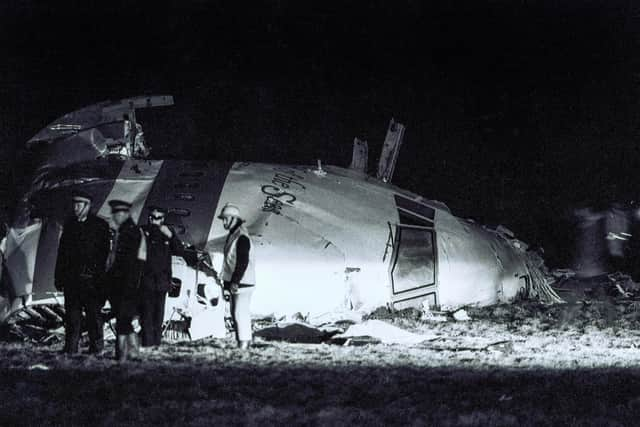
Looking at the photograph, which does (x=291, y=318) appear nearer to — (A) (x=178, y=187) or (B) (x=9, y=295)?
(A) (x=178, y=187)

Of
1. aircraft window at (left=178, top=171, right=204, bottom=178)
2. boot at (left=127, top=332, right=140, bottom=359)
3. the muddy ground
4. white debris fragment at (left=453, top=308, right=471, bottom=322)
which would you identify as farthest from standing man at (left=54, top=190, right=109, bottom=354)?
white debris fragment at (left=453, top=308, right=471, bottom=322)

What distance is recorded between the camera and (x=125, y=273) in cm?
686

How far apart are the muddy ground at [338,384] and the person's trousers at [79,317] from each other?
0.29 m

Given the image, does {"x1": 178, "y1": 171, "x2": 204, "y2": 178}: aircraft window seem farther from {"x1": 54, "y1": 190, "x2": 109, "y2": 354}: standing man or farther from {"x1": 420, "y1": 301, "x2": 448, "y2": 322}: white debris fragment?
{"x1": 54, "y1": 190, "x2": 109, "y2": 354}: standing man

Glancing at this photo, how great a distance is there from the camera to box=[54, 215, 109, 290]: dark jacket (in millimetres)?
7129

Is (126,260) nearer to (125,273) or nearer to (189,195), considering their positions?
(125,273)

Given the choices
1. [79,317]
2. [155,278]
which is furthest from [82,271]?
[155,278]

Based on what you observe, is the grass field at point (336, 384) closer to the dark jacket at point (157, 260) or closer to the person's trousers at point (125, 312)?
the person's trousers at point (125, 312)

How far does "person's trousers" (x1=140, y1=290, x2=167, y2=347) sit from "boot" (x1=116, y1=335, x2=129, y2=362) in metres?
0.70

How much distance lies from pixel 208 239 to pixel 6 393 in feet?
15.3

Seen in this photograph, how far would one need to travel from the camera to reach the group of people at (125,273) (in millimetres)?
6870

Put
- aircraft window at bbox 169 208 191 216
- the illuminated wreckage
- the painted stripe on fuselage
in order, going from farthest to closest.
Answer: aircraft window at bbox 169 208 191 216 < the painted stripe on fuselage < the illuminated wreckage

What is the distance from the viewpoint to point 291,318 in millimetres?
9812

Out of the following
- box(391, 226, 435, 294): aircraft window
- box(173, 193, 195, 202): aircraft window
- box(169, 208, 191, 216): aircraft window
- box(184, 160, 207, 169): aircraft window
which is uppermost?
box(184, 160, 207, 169): aircraft window
